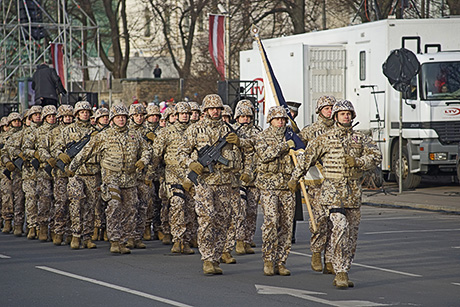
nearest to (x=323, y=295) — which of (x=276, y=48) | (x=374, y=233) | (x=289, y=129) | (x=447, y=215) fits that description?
(x=289, y=129)

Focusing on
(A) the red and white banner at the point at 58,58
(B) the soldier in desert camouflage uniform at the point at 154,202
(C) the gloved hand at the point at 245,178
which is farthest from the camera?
(A) the red and white banner at the point at 58,58

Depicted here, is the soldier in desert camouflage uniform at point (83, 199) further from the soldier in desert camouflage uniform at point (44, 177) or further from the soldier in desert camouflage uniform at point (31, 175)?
the soldier in desert camouflage uniform at point (31, 175)

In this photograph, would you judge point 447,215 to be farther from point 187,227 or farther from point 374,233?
point 187,227

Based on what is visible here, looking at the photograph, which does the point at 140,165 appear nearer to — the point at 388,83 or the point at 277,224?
the point at 277,224

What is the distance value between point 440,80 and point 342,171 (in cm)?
1204

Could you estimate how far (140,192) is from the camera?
14.6m

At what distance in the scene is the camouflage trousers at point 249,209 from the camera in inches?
525

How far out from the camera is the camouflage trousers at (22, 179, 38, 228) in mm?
15484

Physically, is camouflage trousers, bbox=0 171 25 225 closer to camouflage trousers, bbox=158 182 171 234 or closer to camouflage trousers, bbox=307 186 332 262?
camouflage trousers, bbox=158 182 171 234

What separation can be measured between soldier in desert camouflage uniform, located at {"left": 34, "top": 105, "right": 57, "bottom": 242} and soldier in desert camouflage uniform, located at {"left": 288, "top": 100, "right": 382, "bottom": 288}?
588 cm

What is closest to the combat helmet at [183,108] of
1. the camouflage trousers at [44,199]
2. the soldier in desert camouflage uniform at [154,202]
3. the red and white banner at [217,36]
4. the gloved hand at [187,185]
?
the soldier in desert camouflage uniform at [154,202]

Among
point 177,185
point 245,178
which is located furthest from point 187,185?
point 177,185

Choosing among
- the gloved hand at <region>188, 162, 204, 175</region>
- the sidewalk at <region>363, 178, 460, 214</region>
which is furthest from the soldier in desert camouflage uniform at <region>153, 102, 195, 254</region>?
the sidewalk at <region>363, 178, 460, 214</region>

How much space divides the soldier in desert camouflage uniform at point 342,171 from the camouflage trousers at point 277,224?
2.32ft
